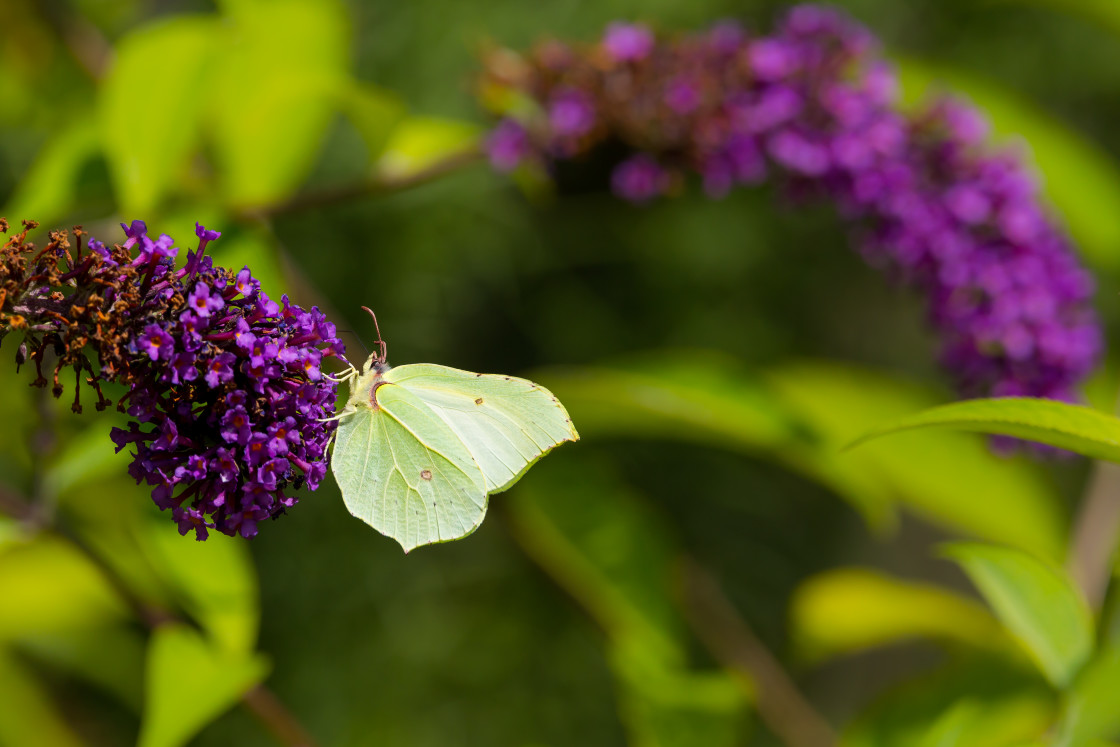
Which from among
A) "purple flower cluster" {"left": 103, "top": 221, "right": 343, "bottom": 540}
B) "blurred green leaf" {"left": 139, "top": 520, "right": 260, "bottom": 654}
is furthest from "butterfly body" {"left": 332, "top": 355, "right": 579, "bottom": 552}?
"blurred green leaf" {"left": 139, "top": 520, "right": 260, "bottom": 654}

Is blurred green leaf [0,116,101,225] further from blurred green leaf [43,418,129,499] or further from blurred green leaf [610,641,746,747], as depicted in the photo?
blurred green leaf [610,641,746,747]

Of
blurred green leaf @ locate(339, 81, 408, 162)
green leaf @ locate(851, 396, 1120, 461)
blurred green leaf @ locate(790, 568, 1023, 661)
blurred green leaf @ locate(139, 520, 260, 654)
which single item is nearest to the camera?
green leaf @ locate(851, 396, 1120, 461)

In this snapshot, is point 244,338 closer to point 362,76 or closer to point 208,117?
point 208,117

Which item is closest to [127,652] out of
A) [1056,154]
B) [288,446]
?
[288,446]

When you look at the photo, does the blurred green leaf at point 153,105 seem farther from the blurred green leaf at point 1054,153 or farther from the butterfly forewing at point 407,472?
the blurred green leaf at point 1054,153

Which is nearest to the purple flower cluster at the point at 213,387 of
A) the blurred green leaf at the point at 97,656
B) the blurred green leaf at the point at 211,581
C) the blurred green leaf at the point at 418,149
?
the blurred green leaf at the point at 211,581
